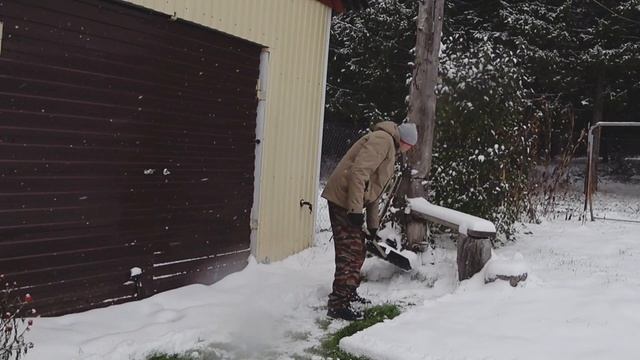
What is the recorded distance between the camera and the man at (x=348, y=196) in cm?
516

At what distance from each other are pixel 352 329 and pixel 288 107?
10.9ft

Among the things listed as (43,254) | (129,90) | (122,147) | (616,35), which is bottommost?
(43,254)

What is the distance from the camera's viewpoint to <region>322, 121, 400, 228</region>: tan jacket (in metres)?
5.05

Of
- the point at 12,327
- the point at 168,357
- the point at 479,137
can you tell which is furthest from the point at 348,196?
the point at 479,137

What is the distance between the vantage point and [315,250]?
316 inches

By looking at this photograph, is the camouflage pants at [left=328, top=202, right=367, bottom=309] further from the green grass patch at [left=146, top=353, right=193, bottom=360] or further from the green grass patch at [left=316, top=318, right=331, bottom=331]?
the green grass patch at [left=146, top=353, right=193, bottom=360]

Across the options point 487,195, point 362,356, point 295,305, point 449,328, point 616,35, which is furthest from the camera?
point 616,35

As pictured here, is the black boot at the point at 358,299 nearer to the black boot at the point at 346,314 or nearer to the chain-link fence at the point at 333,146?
the black boot at the point at 346,314

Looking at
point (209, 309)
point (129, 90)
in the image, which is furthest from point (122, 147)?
point (209, 309)

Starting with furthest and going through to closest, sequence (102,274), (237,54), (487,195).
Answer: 1. (487,195)
2. (237,54)
3. (102,274)

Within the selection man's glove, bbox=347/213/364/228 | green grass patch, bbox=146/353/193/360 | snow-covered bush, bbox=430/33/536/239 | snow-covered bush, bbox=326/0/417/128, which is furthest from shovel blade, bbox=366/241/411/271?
snow-covered bush, bbox=326/0/417/128

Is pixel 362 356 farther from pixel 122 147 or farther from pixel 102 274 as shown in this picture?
pixel 122 147

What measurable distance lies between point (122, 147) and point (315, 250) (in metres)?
3.54

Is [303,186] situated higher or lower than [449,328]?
higher
